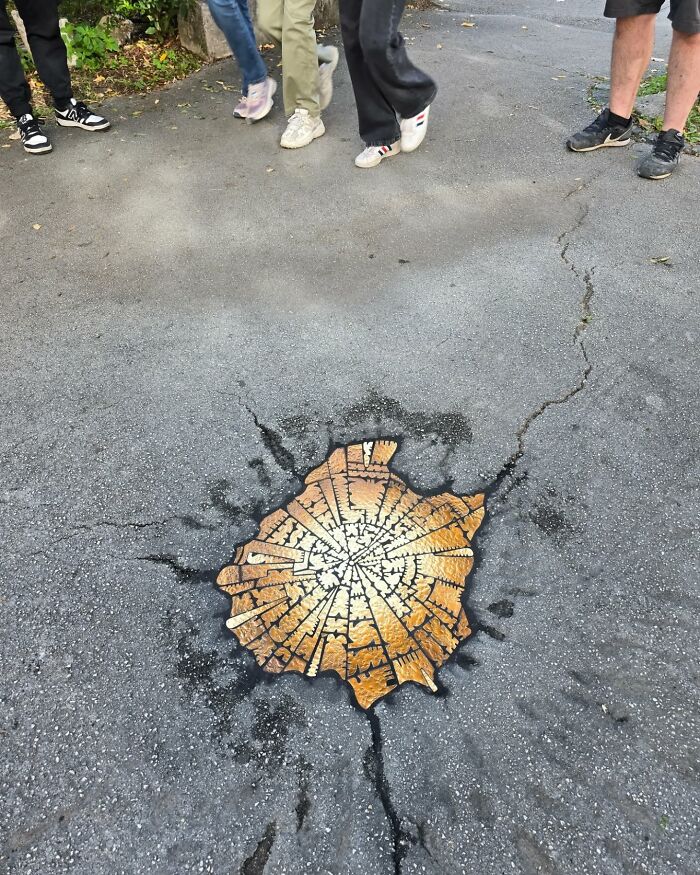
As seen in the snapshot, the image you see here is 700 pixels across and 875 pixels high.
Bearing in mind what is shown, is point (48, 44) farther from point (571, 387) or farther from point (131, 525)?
point (571, 387)

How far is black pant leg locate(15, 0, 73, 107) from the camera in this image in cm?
365

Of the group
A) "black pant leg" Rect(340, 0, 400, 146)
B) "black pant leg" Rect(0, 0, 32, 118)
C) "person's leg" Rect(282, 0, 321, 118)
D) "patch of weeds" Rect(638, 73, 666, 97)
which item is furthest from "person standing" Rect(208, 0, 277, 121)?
"patch of weeds" Rect(638, 73, 666, 97)

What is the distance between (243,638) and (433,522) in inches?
27.9

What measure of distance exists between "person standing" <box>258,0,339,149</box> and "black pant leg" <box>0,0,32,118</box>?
1.48 metres

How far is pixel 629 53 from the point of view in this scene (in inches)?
139

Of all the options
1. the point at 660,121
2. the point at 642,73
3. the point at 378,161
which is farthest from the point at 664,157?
the point at 378,161

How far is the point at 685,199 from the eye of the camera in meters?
3.45

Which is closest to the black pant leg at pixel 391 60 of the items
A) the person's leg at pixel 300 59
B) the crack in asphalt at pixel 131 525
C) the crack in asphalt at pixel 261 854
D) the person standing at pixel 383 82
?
the person standing at pixel 383 82

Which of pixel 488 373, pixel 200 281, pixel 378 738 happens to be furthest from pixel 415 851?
pixel 200 281

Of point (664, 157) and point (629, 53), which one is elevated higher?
point (629, 53)

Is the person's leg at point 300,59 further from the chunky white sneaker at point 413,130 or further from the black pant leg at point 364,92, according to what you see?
the chunky white sneaker at point 413,130

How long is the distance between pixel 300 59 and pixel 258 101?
0.61 metres

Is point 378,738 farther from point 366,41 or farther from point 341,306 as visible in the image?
point 366,41

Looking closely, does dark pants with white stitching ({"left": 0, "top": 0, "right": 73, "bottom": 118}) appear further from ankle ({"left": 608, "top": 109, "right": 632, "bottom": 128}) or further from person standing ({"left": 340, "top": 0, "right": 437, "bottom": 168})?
ankle ({"left": 608, "top": 109, "right": 632, "bottom": 128})
